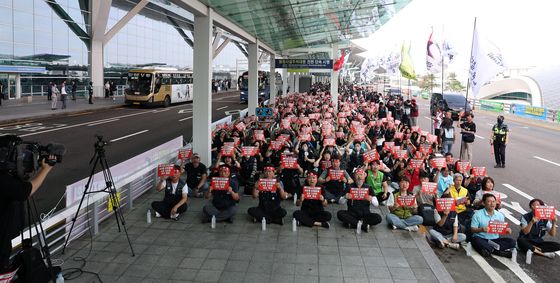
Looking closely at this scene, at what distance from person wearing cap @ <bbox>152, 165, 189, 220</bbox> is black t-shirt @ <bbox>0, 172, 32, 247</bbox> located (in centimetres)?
425

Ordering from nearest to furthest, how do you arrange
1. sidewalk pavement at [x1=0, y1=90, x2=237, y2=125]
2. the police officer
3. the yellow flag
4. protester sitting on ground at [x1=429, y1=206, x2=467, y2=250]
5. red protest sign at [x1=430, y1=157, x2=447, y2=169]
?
protester sitting on ground at [x1=429, y1=206, x2=467, y2=250] → red protest sign at [x1=430, y1=157, x2=447, y2=169] → the police officer → sidewalk pavement at [x1=0, y1=90, x2=237, y2=125] → the yellow flag

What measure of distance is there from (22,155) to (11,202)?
498 mm

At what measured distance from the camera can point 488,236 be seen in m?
7.52

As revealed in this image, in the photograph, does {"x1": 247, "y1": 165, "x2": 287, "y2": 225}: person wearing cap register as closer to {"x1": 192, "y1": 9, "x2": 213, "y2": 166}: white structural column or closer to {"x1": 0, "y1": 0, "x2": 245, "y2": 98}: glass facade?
{"x1": 192, "y1": 9, "x2": 213, "y2": 166}: white structural column

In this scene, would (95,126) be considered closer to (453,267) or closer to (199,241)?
(199,241)

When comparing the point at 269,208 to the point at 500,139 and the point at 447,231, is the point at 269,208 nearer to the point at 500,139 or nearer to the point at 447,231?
the point at 447,231

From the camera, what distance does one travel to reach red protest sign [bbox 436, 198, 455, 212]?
25.1 ft

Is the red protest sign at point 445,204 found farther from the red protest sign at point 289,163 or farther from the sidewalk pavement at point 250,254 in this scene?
the red protest sign at point 289,163

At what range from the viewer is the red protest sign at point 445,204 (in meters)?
7.64

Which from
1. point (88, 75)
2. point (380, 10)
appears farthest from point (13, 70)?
point (380, 10)

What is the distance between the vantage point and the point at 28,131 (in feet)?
64.4

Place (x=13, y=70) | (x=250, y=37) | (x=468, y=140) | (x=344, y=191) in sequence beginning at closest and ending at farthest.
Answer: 1. (x=344, y=191)
2. (x=468, y=140)
3. (x=250, y=37)
4. (x=13, y=70)

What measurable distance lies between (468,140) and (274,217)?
29.9 ft

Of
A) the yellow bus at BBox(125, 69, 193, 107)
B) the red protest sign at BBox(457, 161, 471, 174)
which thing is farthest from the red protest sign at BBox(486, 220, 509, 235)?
the yellow bus at BBox(125, 69, 193, 107)
